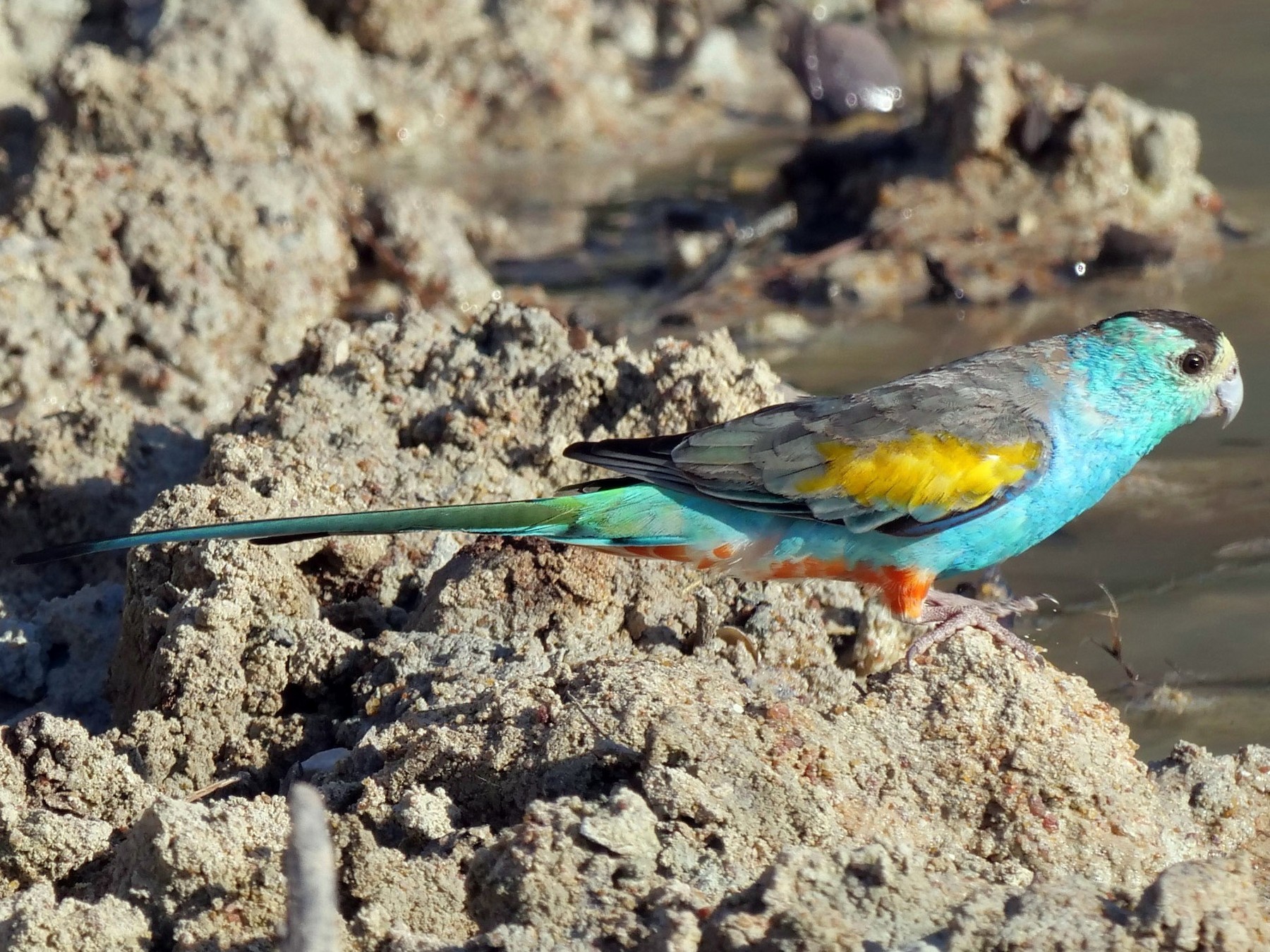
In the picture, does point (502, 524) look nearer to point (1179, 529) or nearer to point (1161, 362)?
point (1161, 362)


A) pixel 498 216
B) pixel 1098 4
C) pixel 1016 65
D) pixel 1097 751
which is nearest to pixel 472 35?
pixel 498 216

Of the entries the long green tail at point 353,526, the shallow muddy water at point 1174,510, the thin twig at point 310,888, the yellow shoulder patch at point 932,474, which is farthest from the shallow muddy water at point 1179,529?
the thin twig at point 310,888

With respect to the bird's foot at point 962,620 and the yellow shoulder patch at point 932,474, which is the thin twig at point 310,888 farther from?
the yellow shoulder patch at point 932,474

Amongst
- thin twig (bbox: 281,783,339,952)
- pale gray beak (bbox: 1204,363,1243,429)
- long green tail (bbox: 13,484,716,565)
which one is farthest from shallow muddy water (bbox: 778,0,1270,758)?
thin twig (bbox: 281,783,339,952)

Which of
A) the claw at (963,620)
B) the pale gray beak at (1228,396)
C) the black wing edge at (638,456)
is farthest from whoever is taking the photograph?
the pale gray beak at (1228,396)

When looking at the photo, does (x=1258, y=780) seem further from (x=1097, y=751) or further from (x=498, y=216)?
(x=498, y=216)

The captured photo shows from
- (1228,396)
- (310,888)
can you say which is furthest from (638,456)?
(310,888)
